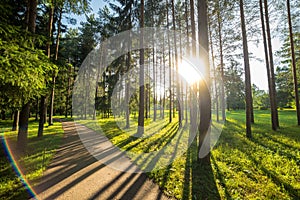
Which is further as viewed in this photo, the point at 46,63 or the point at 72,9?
the point at 72,9

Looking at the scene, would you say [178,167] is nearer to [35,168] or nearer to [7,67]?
[35,168]

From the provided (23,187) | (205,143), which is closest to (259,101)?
(205,143)

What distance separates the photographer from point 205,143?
478cm

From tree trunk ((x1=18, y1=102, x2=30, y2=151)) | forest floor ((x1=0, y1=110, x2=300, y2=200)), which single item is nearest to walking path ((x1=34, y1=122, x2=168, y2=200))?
forest floor ((x1=0, y1=110, x2=300, y2=200))

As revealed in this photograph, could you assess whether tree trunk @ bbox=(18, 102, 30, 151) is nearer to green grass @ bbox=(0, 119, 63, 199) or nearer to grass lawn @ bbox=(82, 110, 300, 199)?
green grass @ bbox=(0, 119, 63, 199)

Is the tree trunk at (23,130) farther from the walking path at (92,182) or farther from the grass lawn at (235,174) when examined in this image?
the grass lawn at (235,174)

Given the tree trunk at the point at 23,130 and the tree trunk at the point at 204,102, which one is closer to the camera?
the tree trunk at the point at 204,102

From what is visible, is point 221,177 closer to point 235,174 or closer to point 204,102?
point 235,174

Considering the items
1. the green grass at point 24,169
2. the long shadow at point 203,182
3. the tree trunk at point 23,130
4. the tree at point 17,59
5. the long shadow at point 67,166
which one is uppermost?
the tree at point 17,59

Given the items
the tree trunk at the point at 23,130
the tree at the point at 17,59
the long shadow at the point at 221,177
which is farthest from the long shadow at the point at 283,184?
the tree trunk at the point at 23,130

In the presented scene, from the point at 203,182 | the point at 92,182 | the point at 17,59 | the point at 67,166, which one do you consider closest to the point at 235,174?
the point at 203,182

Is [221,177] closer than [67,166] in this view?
Yes

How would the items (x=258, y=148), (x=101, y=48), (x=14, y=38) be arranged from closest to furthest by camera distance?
(x=14, y=38) → (x=258, y=148) → (x=101, y=48)

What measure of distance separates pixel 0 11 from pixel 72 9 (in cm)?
320
